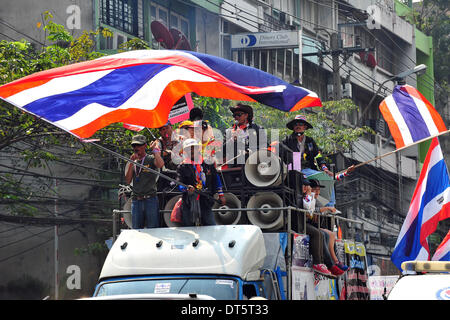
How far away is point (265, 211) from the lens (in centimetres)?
1065

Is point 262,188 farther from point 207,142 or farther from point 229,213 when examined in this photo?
point 207,142

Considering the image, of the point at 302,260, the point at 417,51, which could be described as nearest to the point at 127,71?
the point at 302,260

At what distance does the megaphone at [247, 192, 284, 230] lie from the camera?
10.7 metres

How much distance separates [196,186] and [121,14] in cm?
1593

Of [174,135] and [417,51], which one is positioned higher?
[417,51]

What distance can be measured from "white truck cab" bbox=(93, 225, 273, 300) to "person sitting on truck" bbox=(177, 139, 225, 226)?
1.33 ft

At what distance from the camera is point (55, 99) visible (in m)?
10.2

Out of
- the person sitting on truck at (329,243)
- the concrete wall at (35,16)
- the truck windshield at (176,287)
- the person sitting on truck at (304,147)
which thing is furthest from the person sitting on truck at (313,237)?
the concrete wall at (35,16)

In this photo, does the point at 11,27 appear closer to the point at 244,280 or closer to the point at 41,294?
the point at 41,294

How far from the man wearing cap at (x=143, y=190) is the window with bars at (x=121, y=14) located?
14703mm

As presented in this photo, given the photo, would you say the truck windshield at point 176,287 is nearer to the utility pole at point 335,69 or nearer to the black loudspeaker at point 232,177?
the black loudspeaker at point 232,177

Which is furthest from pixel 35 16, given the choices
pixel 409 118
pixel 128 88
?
Answer: pixel 128 88

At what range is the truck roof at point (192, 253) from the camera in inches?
366

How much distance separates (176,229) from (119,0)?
16.6 meters
